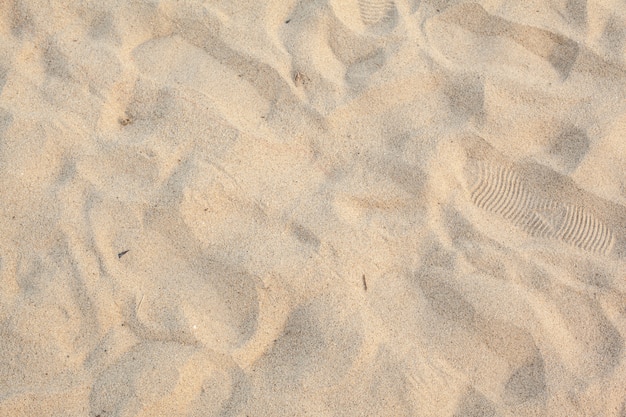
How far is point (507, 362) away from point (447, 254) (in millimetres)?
332

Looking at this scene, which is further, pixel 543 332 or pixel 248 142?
Answer: pixel 248 142

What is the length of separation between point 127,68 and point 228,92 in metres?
0.32

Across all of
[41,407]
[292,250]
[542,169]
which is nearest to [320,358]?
[292,250]

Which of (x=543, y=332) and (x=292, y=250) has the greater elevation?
(x=543, y=332)

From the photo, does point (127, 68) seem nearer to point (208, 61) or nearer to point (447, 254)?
point (208, 61)

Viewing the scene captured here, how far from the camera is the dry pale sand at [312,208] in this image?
5.91 feet

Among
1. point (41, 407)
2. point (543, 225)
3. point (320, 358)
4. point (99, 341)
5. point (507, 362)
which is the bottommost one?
point (41, 407)

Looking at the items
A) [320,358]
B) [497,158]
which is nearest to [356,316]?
[320,358]

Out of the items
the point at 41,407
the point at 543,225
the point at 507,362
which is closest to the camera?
the point at 41,407

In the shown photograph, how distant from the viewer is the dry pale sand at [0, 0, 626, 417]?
1.80 metres

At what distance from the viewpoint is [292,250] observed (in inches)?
75.0

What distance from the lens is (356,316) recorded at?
186 cm

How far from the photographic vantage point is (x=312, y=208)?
6.40 ft

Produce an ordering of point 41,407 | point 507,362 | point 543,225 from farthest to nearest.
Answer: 1. point 543,225
2. point 507,362
3. point 41,407
